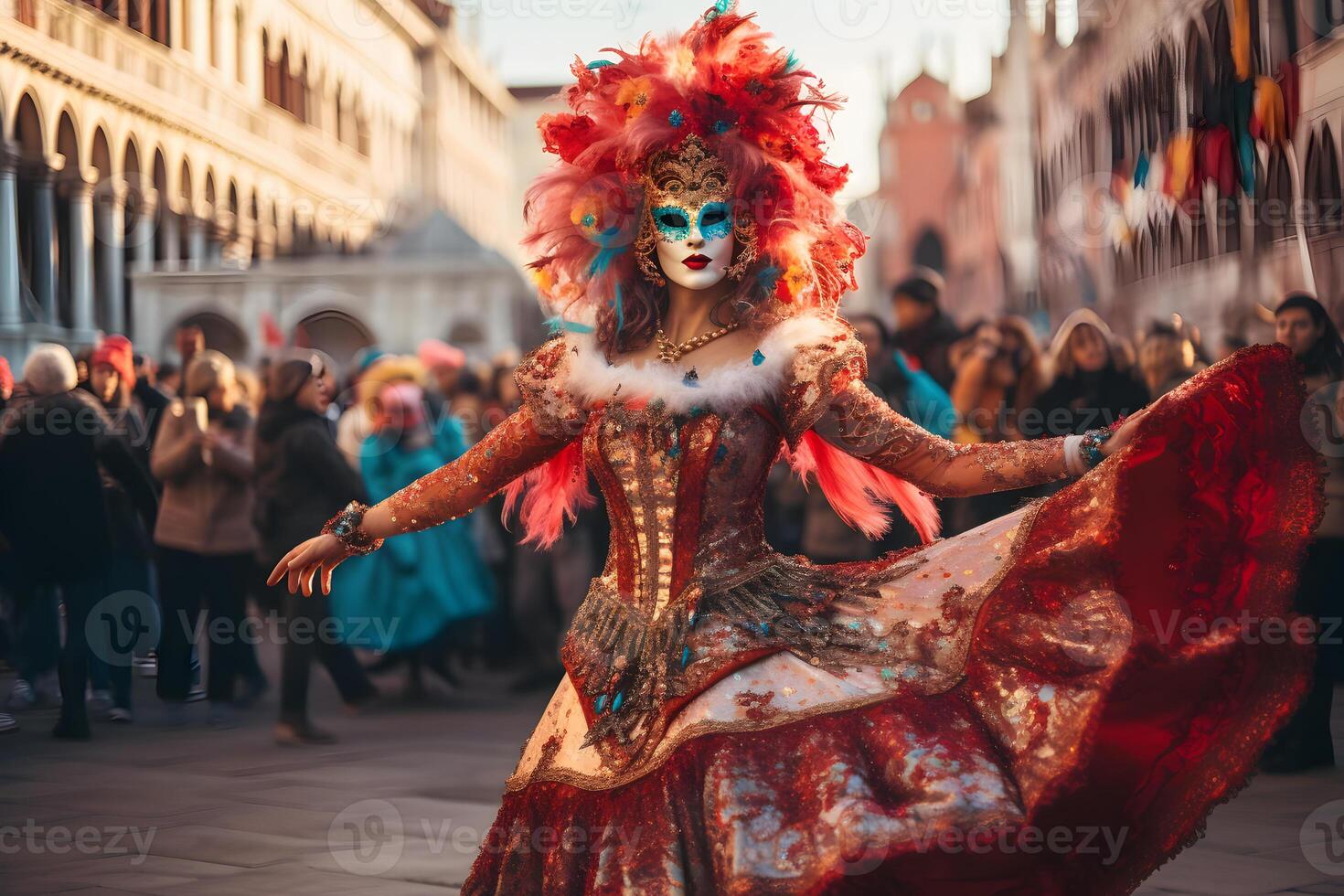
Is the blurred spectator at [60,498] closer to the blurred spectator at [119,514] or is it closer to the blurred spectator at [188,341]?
the blurred spectator at [119,514]

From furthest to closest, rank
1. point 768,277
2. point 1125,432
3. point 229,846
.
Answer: point 229,846 < point 768,277 < point 1125,432

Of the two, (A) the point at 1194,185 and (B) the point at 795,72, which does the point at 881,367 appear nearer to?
(A) the point at 1194,185

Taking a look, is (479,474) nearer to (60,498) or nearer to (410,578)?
(60,498)

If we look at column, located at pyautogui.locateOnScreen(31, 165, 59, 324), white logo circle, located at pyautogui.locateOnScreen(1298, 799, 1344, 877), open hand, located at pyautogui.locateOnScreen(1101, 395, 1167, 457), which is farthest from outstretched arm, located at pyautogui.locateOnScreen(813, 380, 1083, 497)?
column, located at pyautogui.locateOnScreen(31, 165, 59, 324)

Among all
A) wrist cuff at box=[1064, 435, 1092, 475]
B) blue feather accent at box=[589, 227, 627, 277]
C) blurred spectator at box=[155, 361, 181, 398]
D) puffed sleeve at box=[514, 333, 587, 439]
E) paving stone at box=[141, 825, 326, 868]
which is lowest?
paving stone at box=[141, 825, 326, 868]

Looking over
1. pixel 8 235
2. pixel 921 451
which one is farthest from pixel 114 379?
pixel 921 451

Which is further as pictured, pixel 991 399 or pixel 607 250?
pixel 991 399

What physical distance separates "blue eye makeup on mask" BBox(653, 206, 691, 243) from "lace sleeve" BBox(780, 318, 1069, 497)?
0.34 metres

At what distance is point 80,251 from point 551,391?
5222 mm

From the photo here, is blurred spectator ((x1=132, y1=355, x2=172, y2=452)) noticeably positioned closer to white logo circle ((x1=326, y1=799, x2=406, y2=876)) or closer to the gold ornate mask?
white logo circle ((x1=326, y1=799, x2=406, y2=876))

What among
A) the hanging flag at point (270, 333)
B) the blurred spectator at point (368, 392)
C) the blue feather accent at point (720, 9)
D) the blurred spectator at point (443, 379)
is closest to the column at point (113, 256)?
the blurred spectator at point (368, 392)

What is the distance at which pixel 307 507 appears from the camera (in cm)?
702

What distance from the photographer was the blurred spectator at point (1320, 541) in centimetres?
555

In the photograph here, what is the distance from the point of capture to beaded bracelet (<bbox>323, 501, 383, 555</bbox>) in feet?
11.5
